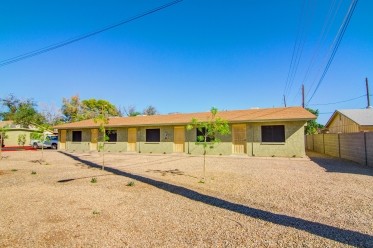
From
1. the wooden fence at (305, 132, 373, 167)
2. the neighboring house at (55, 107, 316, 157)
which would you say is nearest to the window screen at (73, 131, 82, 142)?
the neighboring house at (55, 107, 316, 157)

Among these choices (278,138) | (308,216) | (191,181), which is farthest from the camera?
(278,138)

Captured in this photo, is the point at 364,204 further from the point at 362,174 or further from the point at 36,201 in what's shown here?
the point at 36,201

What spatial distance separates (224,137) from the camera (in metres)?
19.1

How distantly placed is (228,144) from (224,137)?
0.66 meters

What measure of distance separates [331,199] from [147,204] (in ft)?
15.9

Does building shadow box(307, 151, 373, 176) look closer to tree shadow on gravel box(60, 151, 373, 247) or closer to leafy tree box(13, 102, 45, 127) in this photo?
tree shadow on gravel box(60, 151, 373, 247)

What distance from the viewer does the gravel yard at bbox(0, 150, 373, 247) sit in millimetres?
3871

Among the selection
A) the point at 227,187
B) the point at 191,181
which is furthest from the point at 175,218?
the point at 191,181

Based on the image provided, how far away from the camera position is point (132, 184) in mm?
8148

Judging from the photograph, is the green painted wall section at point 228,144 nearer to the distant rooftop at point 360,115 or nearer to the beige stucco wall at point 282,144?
the beige stucco wall at point 282,144

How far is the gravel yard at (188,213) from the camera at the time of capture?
387 cm

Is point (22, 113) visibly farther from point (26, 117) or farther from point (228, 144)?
point (228, 144)

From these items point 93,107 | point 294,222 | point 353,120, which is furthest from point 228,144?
point 93,107

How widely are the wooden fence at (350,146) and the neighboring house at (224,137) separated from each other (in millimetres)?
2518
